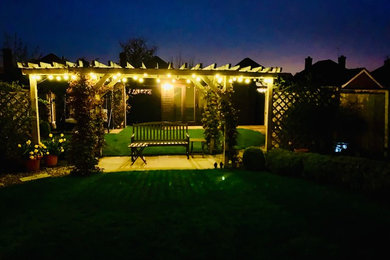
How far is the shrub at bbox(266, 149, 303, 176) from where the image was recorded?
Answer: 263 inches

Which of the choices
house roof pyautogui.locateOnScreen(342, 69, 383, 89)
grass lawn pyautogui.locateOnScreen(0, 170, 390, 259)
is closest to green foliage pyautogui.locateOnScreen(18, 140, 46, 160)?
grass lawn pyautogui.locateOnScreen(0, 170, 390, 259)

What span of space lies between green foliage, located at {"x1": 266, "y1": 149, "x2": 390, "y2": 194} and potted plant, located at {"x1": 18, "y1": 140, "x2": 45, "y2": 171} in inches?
227

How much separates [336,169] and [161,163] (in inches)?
174

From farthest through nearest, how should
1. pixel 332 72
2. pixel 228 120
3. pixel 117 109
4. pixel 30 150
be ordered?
pixel 332 72 < pixel 117 109 < pixel 228 120 < pixel 30 150

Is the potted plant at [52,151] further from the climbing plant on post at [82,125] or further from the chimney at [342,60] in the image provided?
the chimney at [342,60]

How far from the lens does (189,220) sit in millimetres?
4371

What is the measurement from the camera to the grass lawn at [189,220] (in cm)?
352

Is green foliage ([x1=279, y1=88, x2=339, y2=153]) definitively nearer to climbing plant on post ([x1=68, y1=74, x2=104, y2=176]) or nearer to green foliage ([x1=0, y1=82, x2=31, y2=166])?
climbing plant on post ([x1=68, y1=74, x2=104, y2=176])

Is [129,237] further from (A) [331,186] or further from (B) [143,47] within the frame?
(B) [143,47]

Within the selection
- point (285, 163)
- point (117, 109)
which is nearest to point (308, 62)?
point (117, 109)

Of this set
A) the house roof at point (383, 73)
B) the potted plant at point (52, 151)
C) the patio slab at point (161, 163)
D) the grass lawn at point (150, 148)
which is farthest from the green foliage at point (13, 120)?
the house roof at point (383, 73)

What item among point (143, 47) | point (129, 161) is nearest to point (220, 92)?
point (129, 161)

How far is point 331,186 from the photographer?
5.94 metres

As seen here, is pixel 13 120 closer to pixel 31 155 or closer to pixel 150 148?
pixel 31 155
